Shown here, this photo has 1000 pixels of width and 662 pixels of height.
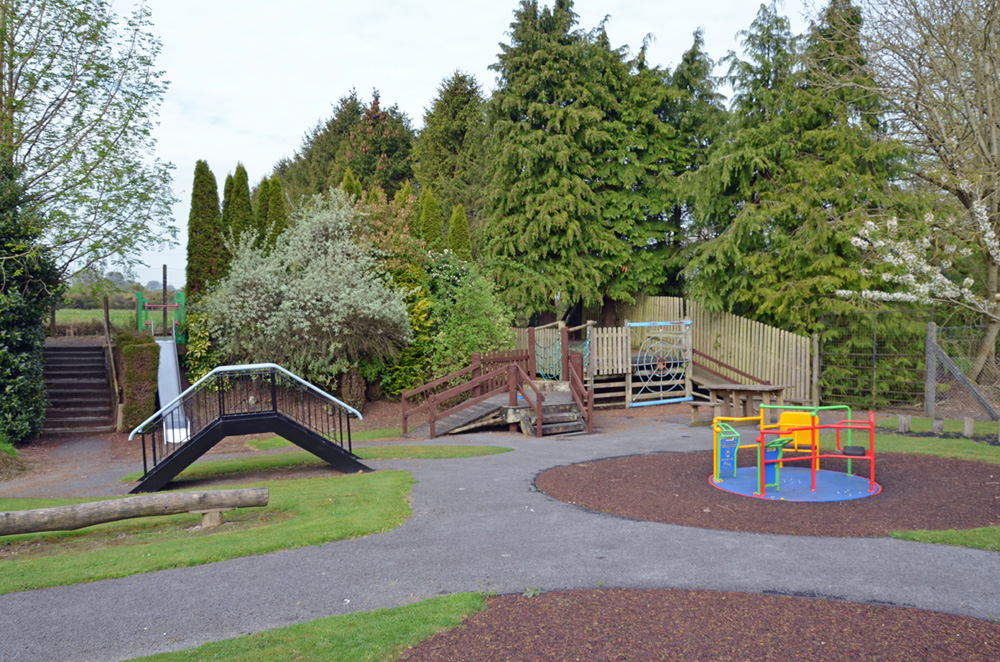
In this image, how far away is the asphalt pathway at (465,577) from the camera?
5.37 meters

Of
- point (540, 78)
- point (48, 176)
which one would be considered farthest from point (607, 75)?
point (48, 176)

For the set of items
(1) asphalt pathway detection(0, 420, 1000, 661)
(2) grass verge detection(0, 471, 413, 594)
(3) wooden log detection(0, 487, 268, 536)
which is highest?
(3) wooden log detection(0, 487, 268, 536)

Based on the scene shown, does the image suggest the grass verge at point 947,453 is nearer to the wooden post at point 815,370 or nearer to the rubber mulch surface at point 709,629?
the rubber mulch surface at point 709,629

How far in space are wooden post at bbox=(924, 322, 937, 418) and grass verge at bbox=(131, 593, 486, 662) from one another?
15.0 meters

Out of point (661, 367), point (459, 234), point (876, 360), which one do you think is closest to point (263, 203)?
point (459, 234)

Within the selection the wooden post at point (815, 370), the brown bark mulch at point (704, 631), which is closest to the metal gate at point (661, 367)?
the wooden post at point (815, 370)

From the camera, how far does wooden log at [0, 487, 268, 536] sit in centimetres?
736

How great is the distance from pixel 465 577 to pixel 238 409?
14.7 m

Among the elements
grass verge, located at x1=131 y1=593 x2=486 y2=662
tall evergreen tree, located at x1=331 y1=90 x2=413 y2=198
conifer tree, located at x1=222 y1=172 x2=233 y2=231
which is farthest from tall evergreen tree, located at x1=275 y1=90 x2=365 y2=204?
grass verge, located at x1=131 y1=593 x2=486 y2=662

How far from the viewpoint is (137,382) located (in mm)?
17578

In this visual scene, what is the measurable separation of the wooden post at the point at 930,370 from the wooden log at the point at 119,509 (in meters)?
15.4

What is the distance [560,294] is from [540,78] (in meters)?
7.61

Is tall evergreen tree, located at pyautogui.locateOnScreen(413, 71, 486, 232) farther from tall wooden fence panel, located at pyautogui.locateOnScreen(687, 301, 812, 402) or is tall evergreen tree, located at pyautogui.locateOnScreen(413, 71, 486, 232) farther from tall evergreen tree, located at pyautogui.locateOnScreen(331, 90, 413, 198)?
Result: tall wooden fence panel, located at pyautogui.locateOnScreen(687, 301, 812, 402)

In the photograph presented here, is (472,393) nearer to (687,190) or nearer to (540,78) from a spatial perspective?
(687,190)
